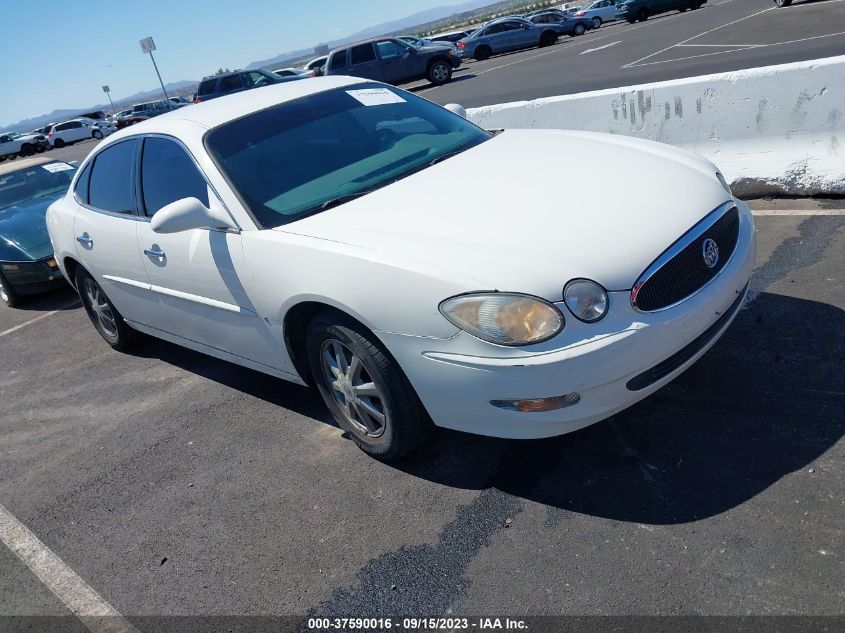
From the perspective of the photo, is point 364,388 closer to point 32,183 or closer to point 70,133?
point 32,183

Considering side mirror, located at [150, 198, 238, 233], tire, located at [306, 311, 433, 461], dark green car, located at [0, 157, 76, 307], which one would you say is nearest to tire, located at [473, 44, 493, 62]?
dark green car, located at [0, 157, 76, 307]

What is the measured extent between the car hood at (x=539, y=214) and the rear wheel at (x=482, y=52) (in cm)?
3044

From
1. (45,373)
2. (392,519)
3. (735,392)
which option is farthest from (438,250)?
(45,373)

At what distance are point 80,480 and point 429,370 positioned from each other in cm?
229

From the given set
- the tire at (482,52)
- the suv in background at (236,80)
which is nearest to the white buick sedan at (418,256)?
the suv in background at (236,80)

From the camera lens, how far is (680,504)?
2.83 m

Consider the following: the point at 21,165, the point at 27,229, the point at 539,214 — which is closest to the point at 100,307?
the point at 27,229

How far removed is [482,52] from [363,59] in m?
10.0

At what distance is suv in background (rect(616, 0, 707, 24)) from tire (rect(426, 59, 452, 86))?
45.7 ft

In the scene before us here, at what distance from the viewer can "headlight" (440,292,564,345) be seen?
8.93 ft

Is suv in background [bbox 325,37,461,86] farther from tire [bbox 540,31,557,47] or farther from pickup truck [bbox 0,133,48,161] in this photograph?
pickup truck [bbox 0,133,48,161]

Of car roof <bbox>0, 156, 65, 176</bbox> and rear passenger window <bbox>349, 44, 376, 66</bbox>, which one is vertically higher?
car roof <bbox>0, 156, 65, 176</bbox>

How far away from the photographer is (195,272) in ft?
13.0

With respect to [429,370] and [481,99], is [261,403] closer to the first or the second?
[429,370]
